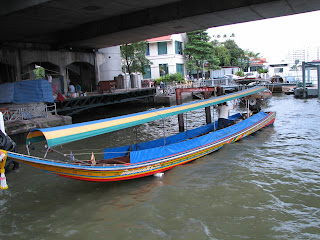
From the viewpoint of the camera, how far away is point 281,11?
15.6 meters

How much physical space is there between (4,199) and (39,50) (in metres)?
17.8

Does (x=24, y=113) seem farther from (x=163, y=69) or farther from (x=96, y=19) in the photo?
(x=163, y=69)

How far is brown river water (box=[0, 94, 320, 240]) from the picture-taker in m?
6.25

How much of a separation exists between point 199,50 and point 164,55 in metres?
6.08

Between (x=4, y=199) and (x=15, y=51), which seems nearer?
(x=4, y=199)

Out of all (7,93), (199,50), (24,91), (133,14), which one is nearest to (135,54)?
(199,50)

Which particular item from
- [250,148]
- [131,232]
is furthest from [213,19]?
[131,232]

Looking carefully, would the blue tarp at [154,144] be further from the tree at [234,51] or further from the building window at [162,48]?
the tree at [234,51]

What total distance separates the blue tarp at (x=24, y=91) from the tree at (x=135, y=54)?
21048mm

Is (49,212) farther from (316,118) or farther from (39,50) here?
(39,50)

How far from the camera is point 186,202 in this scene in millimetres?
7449

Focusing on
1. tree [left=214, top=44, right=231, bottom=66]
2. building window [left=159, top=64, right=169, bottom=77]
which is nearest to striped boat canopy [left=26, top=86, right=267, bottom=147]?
building window [left=159, top=64, right=169, bottom=77]

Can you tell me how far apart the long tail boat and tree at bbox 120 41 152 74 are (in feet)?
89.0

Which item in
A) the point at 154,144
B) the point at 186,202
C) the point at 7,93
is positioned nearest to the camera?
the point at 186,202
